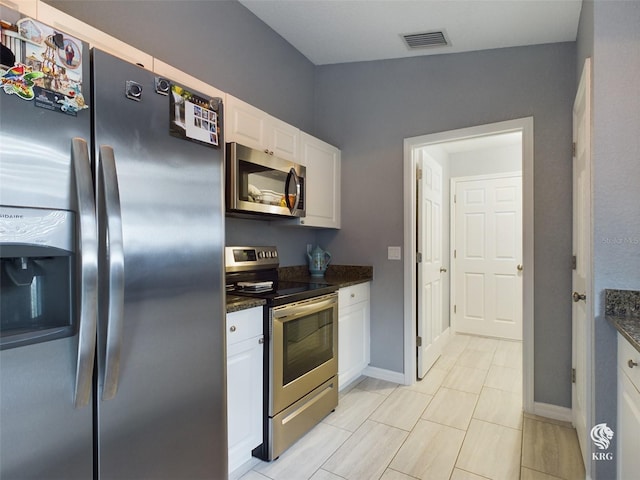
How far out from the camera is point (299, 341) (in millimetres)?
2145

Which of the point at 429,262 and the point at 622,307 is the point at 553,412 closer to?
the point at 622,307

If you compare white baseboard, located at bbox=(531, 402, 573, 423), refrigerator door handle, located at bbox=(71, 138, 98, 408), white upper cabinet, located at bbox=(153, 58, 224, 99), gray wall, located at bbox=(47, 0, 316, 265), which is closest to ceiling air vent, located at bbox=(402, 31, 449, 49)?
gray wall, located at bbox=(47, 0, 316, 265)

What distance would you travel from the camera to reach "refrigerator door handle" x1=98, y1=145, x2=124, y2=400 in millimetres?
1012

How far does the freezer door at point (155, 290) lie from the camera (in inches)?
41.0

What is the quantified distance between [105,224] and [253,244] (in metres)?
1.64

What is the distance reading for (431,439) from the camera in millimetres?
2174

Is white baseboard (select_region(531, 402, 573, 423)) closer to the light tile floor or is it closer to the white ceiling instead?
the light tile floor

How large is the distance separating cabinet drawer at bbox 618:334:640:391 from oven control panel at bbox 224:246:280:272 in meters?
2.08

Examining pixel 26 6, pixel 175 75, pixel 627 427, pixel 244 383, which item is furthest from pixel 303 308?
pixel 26 6

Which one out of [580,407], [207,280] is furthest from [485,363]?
[207,280]

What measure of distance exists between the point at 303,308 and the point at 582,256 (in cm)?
164

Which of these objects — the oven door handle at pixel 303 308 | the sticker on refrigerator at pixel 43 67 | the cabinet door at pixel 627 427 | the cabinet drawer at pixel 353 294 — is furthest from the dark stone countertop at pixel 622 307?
the sticker on refrigerator at pixel 43 67

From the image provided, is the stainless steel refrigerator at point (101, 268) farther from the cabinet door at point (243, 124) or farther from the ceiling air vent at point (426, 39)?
the ceiling air vent at point (426, 39)

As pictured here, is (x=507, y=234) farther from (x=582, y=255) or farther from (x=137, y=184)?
(x=137, y=184)
